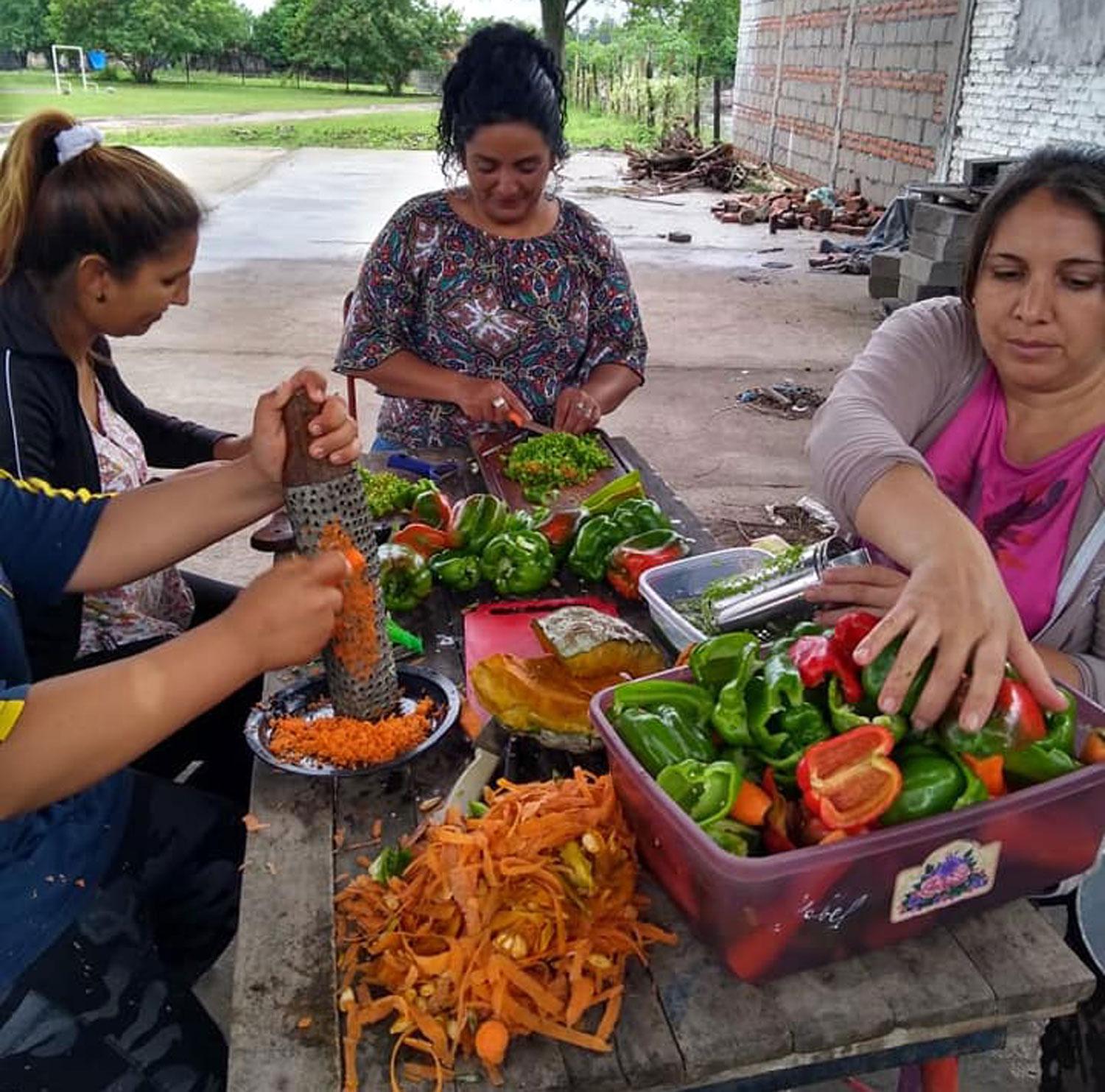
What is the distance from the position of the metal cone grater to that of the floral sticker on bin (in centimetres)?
94

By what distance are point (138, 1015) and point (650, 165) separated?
19808mm

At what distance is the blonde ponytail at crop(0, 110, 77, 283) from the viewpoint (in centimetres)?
221

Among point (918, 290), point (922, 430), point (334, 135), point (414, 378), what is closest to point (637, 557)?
point (922, 430)

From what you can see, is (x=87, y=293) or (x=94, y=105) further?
(x=94, y=105)

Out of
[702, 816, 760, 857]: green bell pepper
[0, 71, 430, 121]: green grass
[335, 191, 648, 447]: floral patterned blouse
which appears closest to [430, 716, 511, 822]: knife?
[702, 816, 760, 857]: green bell pepper

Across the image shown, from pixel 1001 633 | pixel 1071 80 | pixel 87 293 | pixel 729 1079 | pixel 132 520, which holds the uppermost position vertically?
pixel 1071 80

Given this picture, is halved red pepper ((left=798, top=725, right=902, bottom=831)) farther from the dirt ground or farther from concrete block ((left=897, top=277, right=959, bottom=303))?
concrete block ((left=897, top=277, right=959, bottom=303))

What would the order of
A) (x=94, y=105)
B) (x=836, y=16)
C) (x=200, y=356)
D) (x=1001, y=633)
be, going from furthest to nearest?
(x=94, y=105) → (x=836, y=16) → (x=200, y=356) → (x=1001, y=633)

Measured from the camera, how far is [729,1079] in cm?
129

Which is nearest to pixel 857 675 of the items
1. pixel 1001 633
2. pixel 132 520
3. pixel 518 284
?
pixel 1001 633

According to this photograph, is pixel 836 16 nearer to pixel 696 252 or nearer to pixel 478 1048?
pixel 696 252

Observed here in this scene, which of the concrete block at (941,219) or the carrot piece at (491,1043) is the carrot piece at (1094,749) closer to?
the carrot piece at (491,1043)

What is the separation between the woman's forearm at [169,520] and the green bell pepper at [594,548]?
732 millimetres

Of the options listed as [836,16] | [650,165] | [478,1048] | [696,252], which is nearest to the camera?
A: [478,1048]
